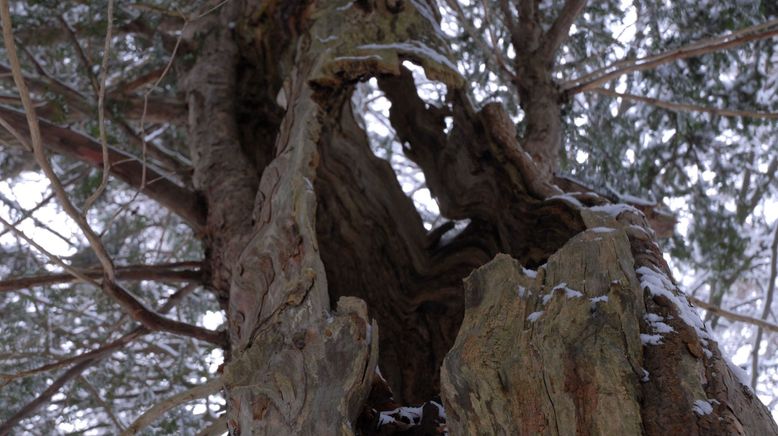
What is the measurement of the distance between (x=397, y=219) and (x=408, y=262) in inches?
7.9

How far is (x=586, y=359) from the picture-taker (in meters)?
1.56

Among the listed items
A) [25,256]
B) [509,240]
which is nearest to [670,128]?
[509,240]

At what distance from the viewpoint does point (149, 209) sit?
6.75m

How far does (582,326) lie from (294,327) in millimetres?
690

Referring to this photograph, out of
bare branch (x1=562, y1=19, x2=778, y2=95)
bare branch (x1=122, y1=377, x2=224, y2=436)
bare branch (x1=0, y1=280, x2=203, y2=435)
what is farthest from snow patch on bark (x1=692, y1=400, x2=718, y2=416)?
bare branch (x1=562, y1=19, x2=778, y2=95)

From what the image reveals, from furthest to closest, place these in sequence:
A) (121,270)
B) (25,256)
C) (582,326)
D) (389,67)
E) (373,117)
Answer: (373,117) → (25,256) → (121,270) → (389,67) → (582,326)

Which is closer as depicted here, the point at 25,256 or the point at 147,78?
the point at 147,78

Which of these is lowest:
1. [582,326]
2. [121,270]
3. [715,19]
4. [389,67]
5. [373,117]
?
[582,326]

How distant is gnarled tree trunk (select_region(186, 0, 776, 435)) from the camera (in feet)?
5.16

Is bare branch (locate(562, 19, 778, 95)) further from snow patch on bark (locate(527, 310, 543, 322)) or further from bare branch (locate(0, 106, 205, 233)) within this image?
snow patch on bark (locate(527, 310, 543, 322))

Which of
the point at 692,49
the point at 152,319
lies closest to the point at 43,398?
the point at 152,319

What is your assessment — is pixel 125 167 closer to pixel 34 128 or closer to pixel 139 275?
pixel 139 275

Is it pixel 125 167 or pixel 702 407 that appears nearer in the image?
pixel 702 407

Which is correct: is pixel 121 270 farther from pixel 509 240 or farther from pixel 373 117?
pixel 373 117
